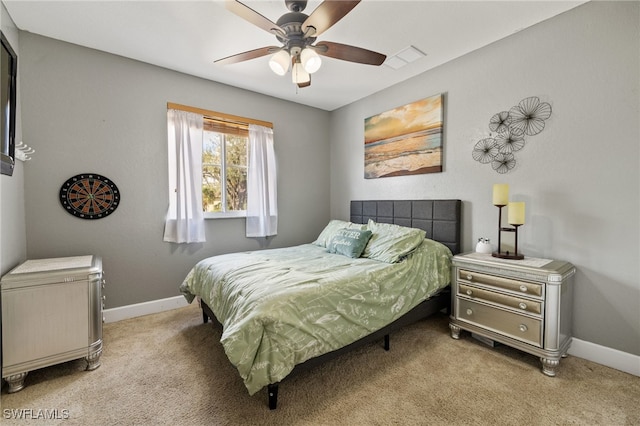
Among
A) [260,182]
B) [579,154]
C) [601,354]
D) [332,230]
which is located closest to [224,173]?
[260,182]

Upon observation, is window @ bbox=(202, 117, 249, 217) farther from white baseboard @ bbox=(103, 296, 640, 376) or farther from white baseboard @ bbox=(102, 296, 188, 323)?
white baseboard @ bbox=(103, 296, 640, 376)

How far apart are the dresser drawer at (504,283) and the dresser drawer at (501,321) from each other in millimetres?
187

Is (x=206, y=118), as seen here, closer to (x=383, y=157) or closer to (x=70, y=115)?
(x=70, y=115)

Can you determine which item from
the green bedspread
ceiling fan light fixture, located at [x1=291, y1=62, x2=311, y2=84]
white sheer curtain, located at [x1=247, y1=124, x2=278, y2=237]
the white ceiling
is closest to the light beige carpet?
the green bedspread

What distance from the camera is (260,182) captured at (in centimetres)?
363

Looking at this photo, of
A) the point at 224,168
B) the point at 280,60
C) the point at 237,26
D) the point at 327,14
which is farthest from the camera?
the point at 224,168

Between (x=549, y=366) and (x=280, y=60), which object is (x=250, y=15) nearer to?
(x=280, y=60)

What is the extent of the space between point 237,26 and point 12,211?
227cm

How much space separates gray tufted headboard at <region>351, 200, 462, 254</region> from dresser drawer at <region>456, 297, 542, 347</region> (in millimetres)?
627

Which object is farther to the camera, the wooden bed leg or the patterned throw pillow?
the patterned throw pillow

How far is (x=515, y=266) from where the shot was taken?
207 cm

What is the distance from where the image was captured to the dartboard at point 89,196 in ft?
8.38

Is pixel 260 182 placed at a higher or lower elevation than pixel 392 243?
higher

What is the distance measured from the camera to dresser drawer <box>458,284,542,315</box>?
1.99 m
